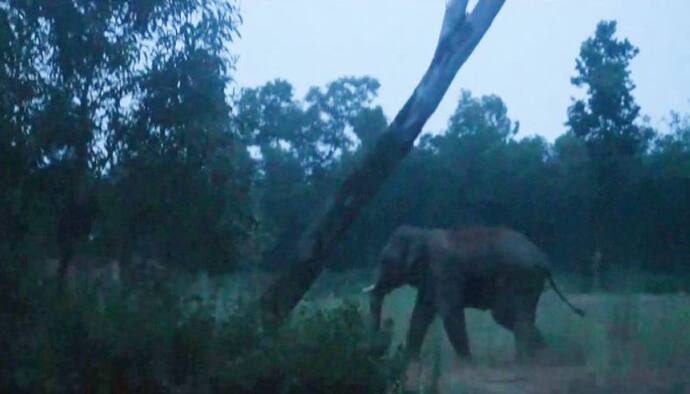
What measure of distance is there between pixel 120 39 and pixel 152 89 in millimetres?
521

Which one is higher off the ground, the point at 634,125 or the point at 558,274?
the point at 634,125

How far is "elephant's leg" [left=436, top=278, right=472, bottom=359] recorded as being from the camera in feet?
A: 59.5

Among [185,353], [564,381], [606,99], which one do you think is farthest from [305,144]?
[185,353]

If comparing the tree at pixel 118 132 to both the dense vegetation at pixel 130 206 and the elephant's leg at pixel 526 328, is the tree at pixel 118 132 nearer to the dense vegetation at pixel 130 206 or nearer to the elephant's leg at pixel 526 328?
the dense vegetation at pixel 130 206

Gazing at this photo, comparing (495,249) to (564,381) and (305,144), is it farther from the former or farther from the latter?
(305,144)

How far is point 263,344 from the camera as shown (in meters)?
10.6

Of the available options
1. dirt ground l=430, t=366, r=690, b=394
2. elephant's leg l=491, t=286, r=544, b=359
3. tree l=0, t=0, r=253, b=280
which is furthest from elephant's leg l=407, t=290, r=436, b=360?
tree l=0, t=0, r=253, b=280

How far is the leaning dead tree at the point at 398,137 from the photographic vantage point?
1412 centimetres

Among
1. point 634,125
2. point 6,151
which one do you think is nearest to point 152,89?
point 6,151

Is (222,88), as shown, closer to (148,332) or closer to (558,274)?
(148,332)

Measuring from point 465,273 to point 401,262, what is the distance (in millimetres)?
922

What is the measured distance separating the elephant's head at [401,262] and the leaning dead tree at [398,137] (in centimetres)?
504

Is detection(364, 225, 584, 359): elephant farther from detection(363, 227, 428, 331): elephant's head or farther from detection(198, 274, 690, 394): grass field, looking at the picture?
detection(198, 274, 690, 394): grass field

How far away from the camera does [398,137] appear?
14.3 meters
